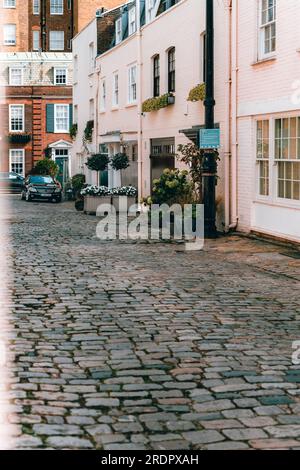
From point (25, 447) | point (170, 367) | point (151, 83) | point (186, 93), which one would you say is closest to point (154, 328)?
point (170, 367)

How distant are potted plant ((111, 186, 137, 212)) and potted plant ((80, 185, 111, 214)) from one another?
246 millimetres

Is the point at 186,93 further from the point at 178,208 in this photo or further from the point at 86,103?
the point at 86,103

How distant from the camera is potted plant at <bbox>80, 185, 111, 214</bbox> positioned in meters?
28.6

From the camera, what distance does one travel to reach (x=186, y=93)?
23.4 meters

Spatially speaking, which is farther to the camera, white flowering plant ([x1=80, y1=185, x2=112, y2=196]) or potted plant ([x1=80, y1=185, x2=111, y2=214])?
white flowering plant ([x1=80, y1=185, x2=112, y2=196])

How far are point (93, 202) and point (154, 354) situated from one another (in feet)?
70.4

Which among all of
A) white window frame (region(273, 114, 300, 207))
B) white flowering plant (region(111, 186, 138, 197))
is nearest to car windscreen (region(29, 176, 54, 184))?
white flowering plant (region(111, 186, 138, 197))

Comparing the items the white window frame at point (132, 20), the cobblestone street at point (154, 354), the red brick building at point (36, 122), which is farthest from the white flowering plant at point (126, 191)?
the red brick building at point (36, 122)

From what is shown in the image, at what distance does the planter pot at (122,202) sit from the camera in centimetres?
2881

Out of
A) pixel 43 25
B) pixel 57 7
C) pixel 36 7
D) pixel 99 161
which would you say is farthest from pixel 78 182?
pixel 36 7

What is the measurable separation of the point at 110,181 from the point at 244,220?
16818 millimetres

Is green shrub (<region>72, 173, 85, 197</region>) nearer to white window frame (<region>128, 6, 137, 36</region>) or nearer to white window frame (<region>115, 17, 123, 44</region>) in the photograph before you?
white window frame (<region>115, 17, 123, 44</region>)

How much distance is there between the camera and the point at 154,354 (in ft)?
24.1

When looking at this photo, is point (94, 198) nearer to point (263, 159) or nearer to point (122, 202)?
point (122, 202)
